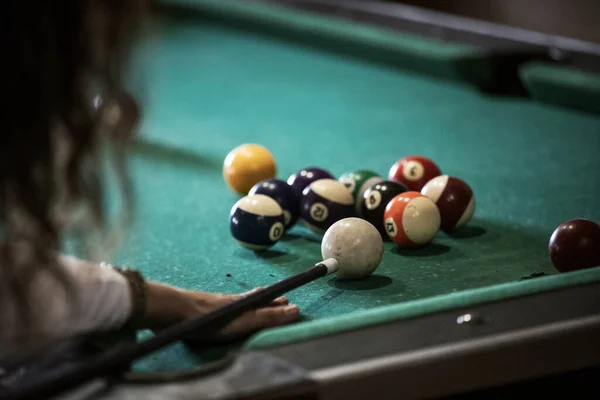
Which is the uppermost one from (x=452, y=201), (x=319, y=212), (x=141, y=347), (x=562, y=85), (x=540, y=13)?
(x=540, y=13)

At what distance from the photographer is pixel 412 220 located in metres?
2.63

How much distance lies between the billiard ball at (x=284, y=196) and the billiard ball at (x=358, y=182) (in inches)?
6.9

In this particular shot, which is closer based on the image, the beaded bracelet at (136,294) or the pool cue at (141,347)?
the pool cue at (141,347)

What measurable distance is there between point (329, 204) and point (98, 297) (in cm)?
97

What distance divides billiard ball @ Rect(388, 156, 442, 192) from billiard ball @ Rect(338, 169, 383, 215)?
92 millimetres

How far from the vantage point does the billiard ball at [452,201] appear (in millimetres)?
2773

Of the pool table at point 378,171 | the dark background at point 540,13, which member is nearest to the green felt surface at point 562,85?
the pool table at point 378,171

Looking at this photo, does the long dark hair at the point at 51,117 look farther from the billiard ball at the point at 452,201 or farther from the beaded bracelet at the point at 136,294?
the billiard ball at the point at 452,201

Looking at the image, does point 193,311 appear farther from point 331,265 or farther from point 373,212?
point 373,212

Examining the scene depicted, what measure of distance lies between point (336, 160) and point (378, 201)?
94 cm

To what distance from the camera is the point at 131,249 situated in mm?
2805

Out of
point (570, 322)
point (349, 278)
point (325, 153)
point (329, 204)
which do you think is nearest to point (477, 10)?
point (325, 153)

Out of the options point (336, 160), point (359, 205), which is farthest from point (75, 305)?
point (336, 160)

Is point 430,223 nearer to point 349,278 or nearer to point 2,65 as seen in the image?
point 349,278
